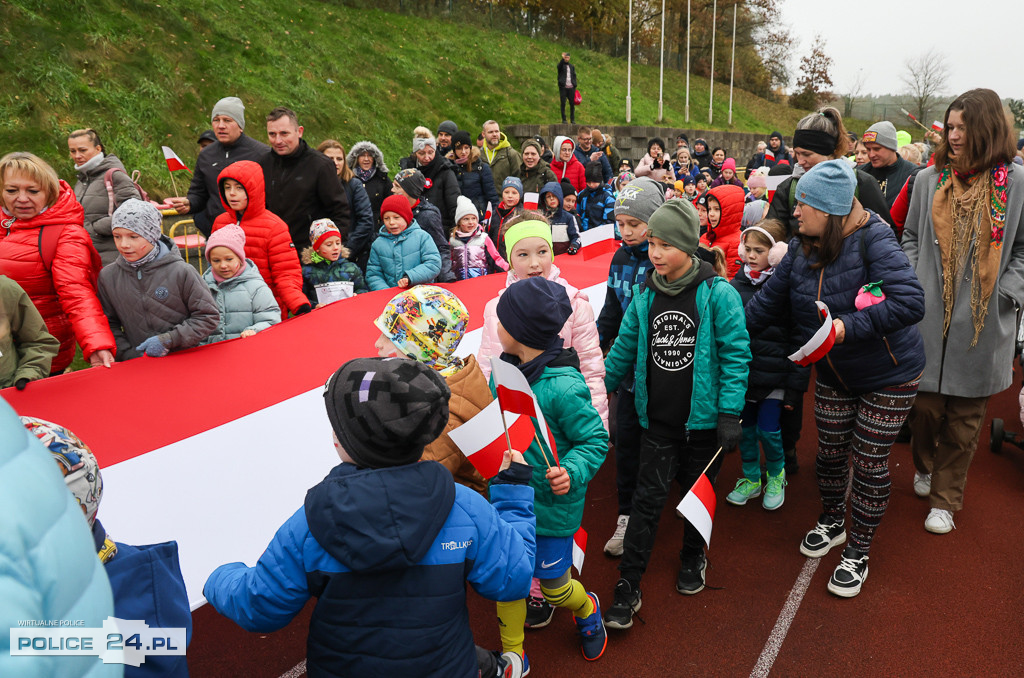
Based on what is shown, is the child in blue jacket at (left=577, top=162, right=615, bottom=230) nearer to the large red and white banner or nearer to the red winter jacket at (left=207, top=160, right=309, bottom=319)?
the red winter jacket at (left=207, top=160, right=309, bottom=319)

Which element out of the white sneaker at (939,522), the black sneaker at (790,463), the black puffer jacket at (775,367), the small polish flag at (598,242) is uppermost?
the small polish flag at (598,242)

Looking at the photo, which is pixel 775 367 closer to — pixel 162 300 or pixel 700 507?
pixel 700 507

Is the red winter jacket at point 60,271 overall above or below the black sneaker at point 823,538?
Result: above

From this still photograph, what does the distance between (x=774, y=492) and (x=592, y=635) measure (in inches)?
78.0

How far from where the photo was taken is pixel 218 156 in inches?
240

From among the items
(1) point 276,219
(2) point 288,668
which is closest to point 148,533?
(2) point 288,668

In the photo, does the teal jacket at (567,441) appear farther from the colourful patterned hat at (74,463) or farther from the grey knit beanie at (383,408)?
the colourful patterned hat at (74,463)

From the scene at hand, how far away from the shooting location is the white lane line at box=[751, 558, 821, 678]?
3.24m

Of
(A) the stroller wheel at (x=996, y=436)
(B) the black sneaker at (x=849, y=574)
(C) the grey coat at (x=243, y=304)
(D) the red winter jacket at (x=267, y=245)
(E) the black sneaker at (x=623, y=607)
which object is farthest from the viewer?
(A) the stroller wheel at (x=996, y=436)

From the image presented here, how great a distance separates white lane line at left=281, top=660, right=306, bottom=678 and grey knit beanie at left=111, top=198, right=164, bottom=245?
2345 mm

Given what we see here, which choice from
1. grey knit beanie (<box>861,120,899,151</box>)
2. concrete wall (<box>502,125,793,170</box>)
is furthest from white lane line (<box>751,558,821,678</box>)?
concrete wall (<box>502,125,793,170</box>)

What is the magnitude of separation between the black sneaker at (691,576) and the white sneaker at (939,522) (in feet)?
5.04

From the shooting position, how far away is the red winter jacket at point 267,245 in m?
4.98
